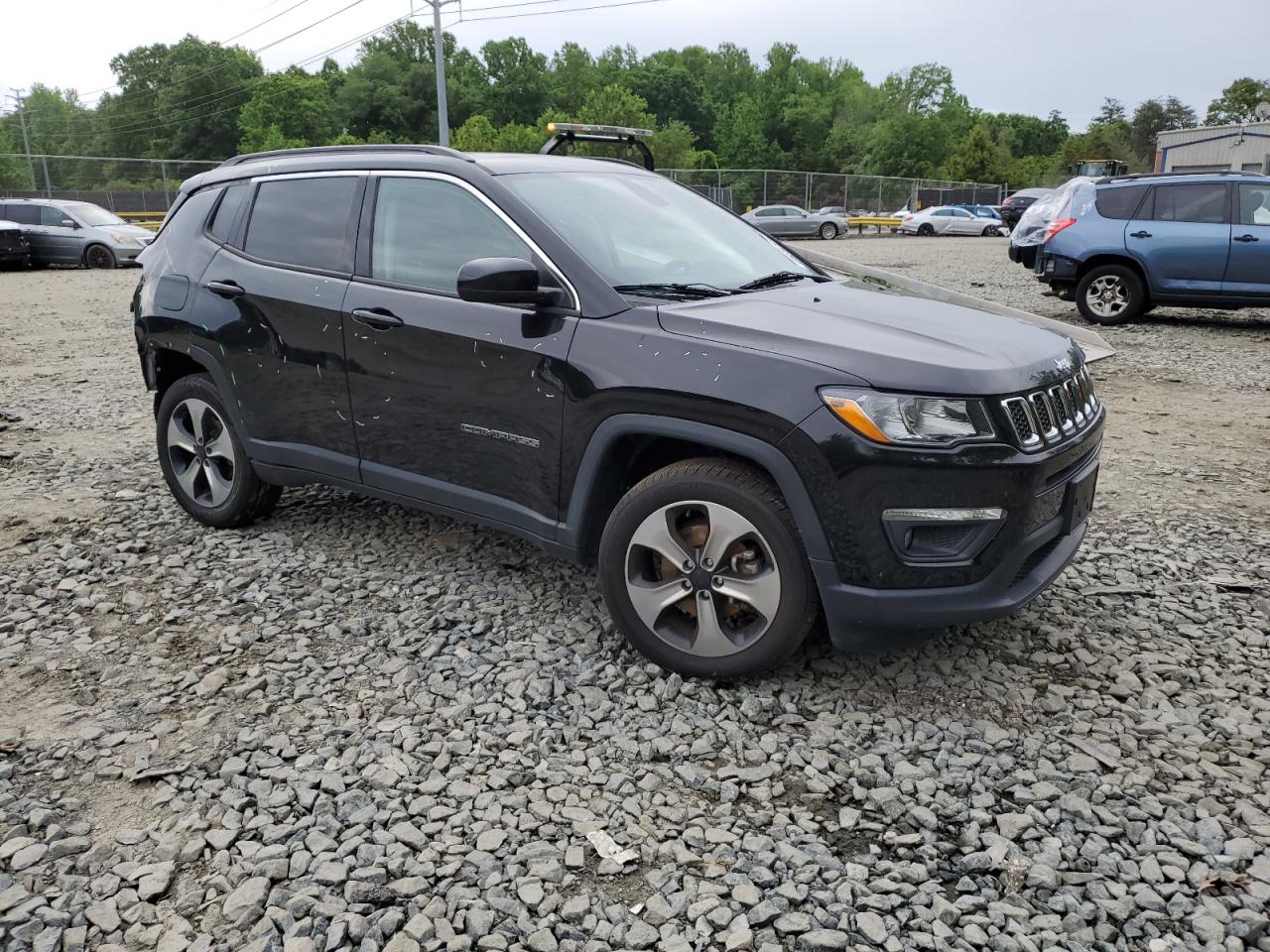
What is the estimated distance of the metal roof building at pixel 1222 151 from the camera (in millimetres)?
45253

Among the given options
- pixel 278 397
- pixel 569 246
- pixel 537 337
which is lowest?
pixel 278 397

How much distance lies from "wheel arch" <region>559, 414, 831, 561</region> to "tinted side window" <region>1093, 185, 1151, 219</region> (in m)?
10.2

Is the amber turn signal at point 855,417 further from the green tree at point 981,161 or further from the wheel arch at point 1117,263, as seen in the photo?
the green tree at point 981,161

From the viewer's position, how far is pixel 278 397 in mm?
4516

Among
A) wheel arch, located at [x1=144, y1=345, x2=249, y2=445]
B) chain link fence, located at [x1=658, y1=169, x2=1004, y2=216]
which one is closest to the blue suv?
wheel arch, located at [x1=144, y1=345, x2=249, y2=445]

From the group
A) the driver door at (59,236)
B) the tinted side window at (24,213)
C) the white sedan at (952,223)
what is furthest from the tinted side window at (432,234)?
the white sedan at (952,223)

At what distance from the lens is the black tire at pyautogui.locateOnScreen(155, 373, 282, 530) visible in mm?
4863

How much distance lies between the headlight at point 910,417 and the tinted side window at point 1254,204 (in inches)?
408

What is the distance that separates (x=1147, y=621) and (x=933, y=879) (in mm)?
1936

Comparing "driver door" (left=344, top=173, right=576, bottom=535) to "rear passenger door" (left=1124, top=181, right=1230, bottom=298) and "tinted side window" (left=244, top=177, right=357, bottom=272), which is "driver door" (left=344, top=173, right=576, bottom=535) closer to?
"tinted side window" (left=244, top=177, right=357, bottom=272)

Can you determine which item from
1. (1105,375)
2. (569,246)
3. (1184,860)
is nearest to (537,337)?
(569,246)

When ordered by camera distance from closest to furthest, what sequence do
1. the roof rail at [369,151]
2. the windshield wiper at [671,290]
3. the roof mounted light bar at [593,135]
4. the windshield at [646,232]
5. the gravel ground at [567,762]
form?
the gravel ground at [567,762] < the windshield wiper at [671,290] < the windshield at [646,232] < the roof rail at [369,151] < the roof mounted light bar at [593,135]

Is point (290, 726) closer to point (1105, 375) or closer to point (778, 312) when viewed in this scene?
point (778, 312)

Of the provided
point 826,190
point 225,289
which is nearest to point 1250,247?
point 225,289
